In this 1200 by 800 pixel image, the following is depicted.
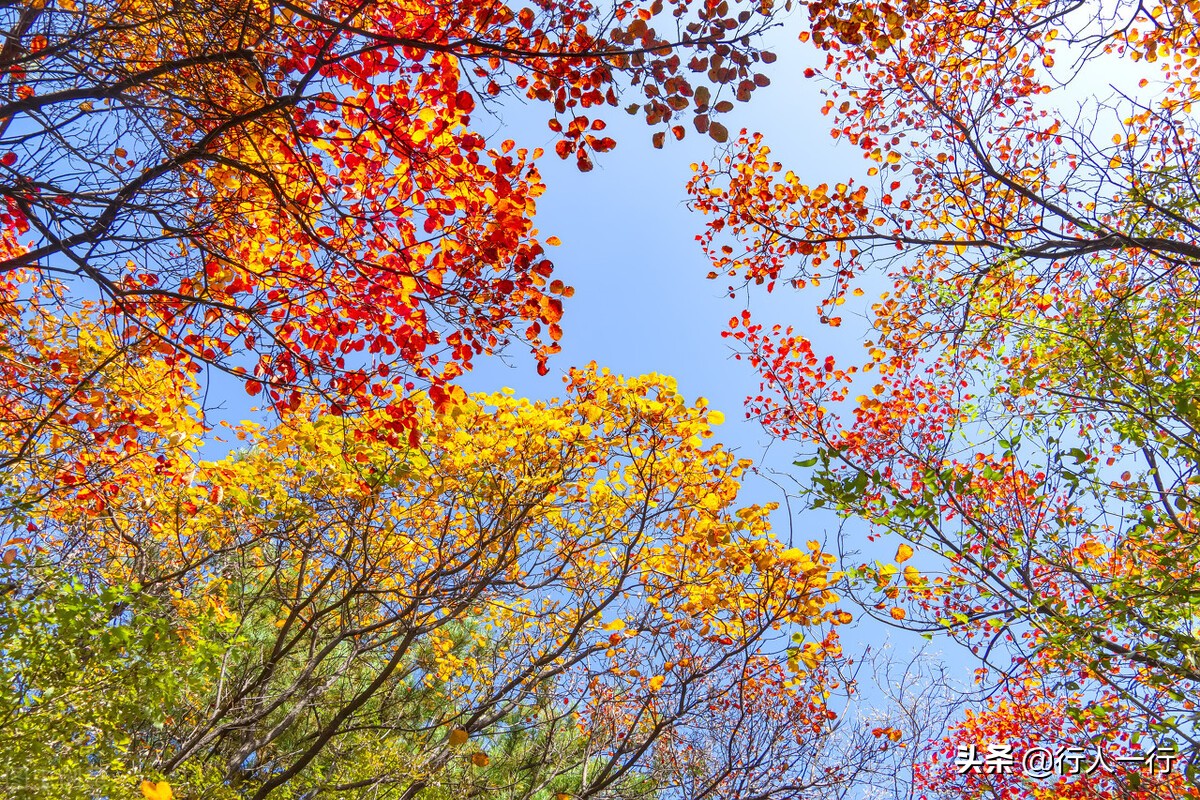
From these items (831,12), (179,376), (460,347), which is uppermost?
(831,12)

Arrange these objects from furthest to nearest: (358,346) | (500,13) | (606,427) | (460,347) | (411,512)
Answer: (411,512) < (606,427) < (358,346) < (460,347) < (500,13)

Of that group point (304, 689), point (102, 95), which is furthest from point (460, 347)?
point (304, 689)

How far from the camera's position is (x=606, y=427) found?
6320mm

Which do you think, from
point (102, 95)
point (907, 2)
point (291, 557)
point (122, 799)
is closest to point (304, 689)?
point (291, 557)

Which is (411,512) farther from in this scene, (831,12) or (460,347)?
(831,12)

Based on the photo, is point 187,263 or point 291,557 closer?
point 187,263

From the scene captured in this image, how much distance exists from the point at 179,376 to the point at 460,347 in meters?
3.05

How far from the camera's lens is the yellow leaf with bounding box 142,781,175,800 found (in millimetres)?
3770

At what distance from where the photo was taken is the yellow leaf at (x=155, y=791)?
3.77 meters

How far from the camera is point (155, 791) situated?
391cm

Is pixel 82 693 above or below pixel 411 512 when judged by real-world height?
below

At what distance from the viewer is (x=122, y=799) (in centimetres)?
391

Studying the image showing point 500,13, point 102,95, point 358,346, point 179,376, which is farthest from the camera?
point 179,376

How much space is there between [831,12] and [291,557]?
278 inches
